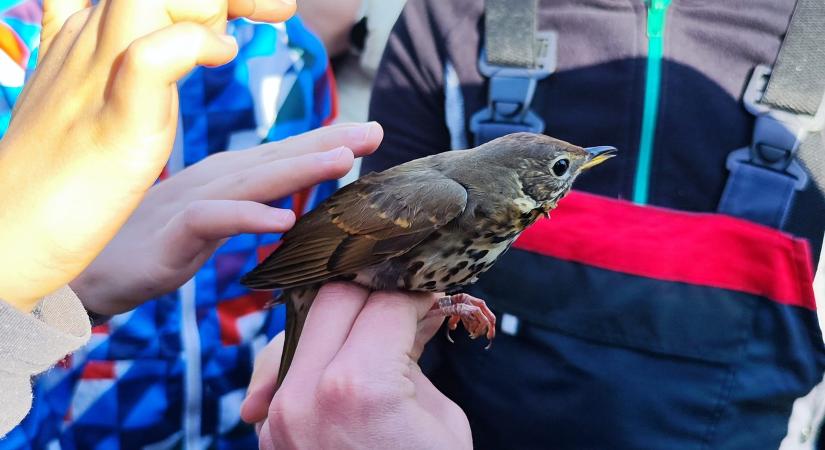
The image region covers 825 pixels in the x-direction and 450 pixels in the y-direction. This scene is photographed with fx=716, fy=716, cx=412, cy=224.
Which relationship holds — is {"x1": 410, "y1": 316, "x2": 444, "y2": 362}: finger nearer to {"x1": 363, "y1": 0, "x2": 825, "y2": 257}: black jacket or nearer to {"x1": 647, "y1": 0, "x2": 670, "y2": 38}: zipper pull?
{"x1": 363, "y1": 0, "x2": 825, "y2": 257}: black jacket

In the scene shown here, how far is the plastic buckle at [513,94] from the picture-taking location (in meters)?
1.55

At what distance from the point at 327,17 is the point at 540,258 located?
162 cm

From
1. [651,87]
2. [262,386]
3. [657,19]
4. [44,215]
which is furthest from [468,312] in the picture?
[44,215]

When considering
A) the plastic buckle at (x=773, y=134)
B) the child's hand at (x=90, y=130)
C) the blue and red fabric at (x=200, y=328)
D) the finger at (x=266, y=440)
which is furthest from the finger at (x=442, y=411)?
the plastic buckle at (x=773, y=134)

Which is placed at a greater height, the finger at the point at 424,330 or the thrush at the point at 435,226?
the thrush at the point at 435,226

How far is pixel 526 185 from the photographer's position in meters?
1.41

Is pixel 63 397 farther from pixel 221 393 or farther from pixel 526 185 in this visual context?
pixel 526 185

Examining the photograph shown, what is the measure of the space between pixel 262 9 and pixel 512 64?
0.86 meters

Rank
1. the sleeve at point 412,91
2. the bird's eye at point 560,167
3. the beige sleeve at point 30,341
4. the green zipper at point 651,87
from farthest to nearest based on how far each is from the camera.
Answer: the sleeve at point 412,91
the green zipper at point 651,87
the bird's eye at point 560,167
the beige sleeve at point 30,341

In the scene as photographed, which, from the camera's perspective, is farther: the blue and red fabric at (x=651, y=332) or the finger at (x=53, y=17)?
the blue and red fabric at (x=651, y=332)

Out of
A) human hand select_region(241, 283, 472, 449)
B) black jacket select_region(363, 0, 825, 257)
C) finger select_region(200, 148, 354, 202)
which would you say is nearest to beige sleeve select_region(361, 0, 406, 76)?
black jacket select_region(363, 0, 825, 257)

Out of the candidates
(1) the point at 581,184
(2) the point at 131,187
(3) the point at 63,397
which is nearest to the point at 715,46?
(1) the point at 581,184

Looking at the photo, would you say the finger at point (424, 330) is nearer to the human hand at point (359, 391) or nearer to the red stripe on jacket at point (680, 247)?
the human hand at point (359, 391)

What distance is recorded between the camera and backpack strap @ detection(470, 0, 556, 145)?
1556 mm
